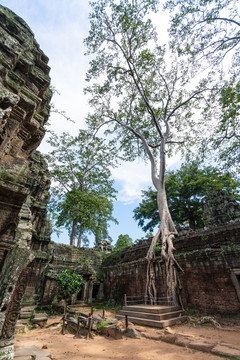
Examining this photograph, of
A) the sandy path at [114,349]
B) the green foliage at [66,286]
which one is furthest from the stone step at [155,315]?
the green foliage at [66,286]

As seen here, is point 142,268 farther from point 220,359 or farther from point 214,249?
point 220,359

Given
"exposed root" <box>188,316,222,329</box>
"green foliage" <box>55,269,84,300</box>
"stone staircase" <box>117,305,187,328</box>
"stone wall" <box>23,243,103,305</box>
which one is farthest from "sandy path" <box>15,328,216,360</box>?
"stone wall" <box>23,243,103,305</box>

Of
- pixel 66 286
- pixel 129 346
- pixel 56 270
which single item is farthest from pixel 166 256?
pixel 56 270

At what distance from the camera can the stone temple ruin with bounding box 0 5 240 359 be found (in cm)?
247

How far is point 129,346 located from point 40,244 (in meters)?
8.18

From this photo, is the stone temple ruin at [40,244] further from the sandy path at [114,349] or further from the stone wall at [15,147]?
the sandy path at [114,349]

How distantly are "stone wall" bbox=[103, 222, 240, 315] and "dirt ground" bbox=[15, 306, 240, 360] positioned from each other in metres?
1.13

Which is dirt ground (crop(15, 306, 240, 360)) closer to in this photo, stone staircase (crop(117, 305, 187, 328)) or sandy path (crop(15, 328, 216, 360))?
sandy path (crop(15, 328, 216, 360))

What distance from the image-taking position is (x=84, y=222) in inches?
662

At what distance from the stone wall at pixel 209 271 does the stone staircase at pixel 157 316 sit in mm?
990

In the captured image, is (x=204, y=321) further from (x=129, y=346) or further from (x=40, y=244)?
(x=40, y=244)

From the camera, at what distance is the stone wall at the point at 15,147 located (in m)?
2.39

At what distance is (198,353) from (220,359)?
53cm

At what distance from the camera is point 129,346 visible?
4.53 metres
